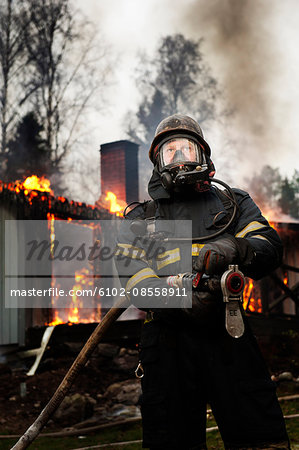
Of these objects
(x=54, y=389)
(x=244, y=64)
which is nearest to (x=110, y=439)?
(x=54, y=389)

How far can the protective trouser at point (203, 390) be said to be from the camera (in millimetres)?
2385

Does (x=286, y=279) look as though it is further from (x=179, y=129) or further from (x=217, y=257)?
(x=217, y=257)

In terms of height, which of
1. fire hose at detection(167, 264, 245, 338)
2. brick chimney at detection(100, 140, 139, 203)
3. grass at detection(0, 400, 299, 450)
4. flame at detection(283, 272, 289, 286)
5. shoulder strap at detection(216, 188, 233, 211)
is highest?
brick chimney at detection(100, 140, 139, 203)

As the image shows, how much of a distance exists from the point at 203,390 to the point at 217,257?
2.85 ft

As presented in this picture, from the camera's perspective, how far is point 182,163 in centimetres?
284

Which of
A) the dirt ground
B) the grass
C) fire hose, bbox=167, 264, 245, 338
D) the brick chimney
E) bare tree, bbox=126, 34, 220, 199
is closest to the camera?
fire hose, bbox=167, 264, 245, 338

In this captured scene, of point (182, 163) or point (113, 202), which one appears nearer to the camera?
point (182, 163)

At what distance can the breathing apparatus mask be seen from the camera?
2777mm

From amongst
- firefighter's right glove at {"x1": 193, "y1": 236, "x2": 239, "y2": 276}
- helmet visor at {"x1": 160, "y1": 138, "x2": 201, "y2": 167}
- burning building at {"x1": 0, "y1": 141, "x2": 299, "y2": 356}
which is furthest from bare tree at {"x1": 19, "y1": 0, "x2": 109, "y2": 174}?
firefighter's right glove at {"x1": 193, "y1": 236, "x2": 239, "y2": 276}

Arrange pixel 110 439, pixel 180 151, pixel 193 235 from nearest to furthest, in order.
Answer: pixel 193 235
pixel 180 151
pixel 110 439

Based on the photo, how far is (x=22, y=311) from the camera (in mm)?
8812

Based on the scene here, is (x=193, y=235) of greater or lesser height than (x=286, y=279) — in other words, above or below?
above

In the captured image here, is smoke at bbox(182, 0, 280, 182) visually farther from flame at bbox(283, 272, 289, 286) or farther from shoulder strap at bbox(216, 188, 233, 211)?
shoulder strap at bbox(216, 188, 233, 211)

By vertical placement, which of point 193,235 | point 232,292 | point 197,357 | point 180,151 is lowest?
point 197,357
